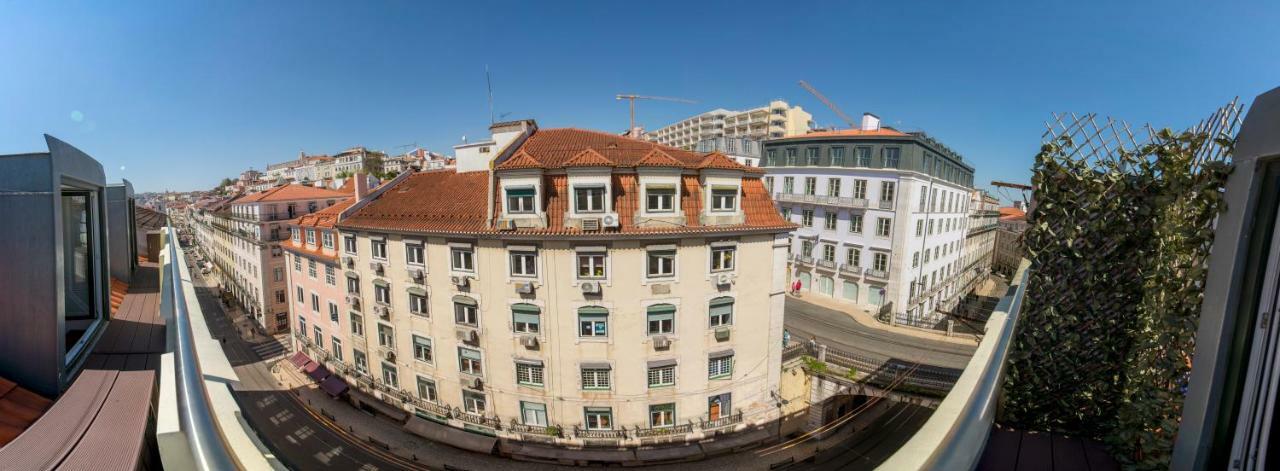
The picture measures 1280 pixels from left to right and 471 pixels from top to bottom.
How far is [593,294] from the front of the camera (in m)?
14.2

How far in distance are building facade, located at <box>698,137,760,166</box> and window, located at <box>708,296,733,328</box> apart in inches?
742

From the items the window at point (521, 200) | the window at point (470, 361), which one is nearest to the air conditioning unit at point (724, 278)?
the window at point (521, 200)

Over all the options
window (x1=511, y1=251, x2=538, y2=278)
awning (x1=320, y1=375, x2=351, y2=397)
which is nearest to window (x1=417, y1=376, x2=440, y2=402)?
awning (x1=320, y1=375, x2=351, y2=397)

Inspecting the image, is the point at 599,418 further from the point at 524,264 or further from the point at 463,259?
the point at 463,259

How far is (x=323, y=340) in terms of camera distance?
22141mm

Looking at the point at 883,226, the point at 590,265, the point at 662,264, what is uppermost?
the point at 883,226

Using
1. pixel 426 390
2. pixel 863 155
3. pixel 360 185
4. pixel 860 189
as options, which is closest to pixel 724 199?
pixel 426 390

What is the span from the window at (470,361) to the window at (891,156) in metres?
26.2

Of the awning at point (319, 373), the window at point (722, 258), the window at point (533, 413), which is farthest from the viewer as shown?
the awning at point (319, 373)

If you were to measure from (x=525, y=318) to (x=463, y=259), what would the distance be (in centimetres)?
337

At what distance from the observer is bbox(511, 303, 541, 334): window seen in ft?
47.8

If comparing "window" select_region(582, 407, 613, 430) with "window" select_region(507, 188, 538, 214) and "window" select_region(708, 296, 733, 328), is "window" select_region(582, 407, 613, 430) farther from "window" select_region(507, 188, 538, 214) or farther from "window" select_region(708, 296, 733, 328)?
"window" select_region(507, 188, 538, 214)

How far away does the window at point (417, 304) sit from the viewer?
647 inches

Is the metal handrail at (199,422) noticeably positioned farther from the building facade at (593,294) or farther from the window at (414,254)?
the window at (414,254)
